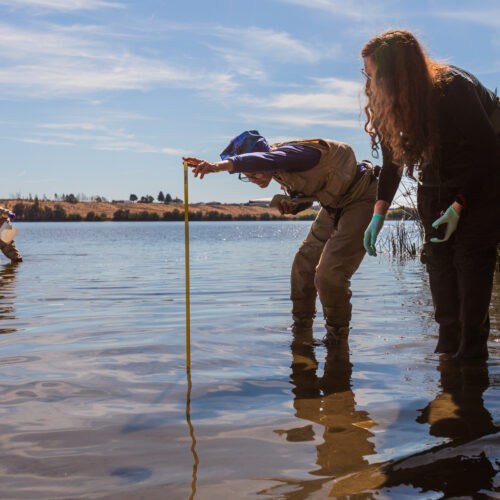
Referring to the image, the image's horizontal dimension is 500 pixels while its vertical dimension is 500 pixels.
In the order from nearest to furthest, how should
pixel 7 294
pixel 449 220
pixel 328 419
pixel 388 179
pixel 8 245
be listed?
pixel 328 419 < pixel 449 220 < pixel 388 179 < pixel 7 294 < pixel 8 245

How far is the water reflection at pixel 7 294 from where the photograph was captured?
7.32m

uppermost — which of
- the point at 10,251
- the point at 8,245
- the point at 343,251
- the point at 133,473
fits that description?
the point at 343,251

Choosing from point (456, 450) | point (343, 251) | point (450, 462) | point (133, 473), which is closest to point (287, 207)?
point (343, 251)

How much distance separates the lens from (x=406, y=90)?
11.7 feet

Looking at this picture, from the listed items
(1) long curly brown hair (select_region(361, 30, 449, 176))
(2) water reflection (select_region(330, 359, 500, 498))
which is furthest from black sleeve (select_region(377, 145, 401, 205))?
(2) water reflection (select_region(330, 359, 500, 498))

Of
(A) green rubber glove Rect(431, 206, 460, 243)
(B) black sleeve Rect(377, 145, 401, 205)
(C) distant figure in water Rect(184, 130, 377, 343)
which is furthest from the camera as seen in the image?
(C) distant figure in water Rect(184, 130, 377, 343)

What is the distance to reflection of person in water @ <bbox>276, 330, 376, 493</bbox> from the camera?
282 cm

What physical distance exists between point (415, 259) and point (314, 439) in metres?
14.4

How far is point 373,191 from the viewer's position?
507cm

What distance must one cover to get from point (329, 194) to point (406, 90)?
1.43m

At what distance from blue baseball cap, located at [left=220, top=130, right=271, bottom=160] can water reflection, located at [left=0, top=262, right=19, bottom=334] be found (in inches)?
125

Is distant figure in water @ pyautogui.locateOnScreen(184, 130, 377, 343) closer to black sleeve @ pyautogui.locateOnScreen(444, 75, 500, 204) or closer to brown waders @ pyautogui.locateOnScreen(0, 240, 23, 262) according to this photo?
black sleeve @ pyautogui.locateOnScreen(444, 75, 500, 204)

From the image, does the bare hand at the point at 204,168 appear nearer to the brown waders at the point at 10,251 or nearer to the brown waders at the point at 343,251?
the brown waders at the point at 343,251

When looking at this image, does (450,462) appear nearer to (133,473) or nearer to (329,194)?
(133,473)
